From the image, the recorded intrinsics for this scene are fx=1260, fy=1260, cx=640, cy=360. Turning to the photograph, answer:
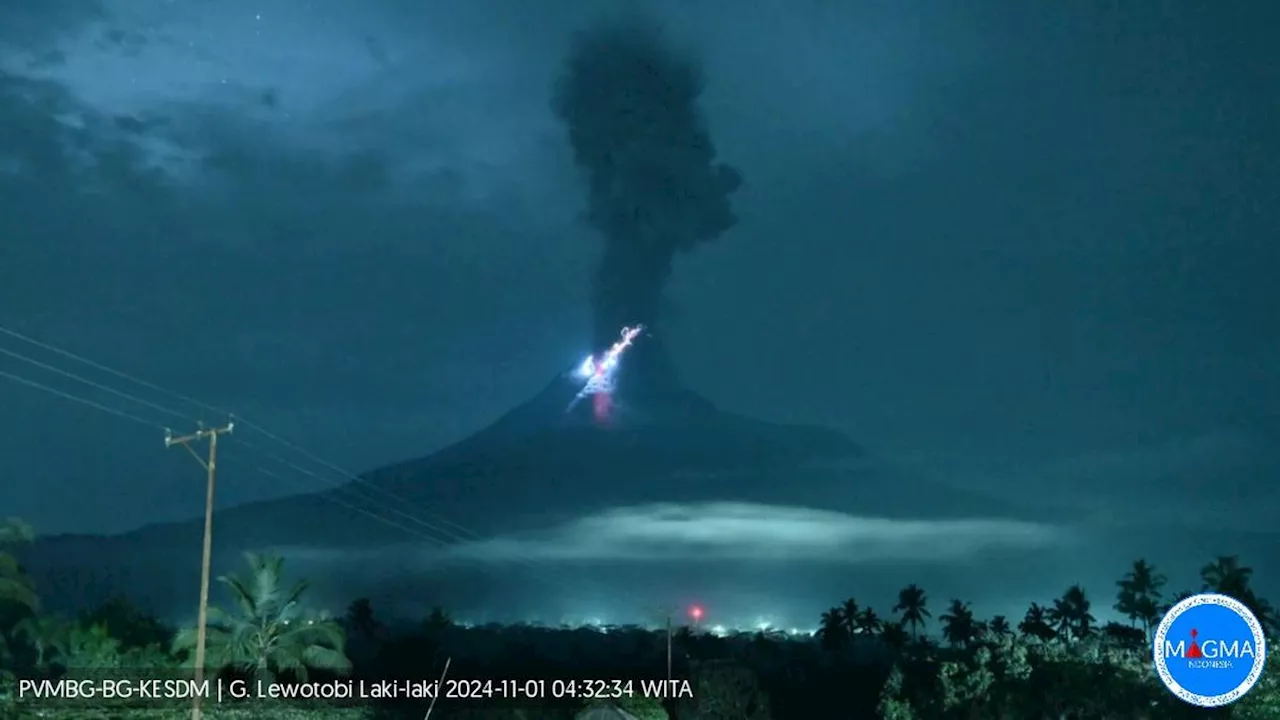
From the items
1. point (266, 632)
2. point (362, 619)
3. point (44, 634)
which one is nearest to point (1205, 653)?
point (266, 632)

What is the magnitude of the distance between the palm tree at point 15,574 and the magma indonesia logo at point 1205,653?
4044 centimetres

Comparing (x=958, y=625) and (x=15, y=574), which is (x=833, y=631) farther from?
(x=15, y=574)

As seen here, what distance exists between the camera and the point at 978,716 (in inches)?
1891

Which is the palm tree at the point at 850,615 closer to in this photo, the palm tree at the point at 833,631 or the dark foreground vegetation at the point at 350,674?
the palm tree at the point at 833,631

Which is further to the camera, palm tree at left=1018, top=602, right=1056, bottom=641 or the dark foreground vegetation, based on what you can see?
palm tree at left=1018, top=602, right=1056, bottom=641

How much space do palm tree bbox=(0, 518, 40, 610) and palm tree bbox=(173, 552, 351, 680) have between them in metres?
8.33

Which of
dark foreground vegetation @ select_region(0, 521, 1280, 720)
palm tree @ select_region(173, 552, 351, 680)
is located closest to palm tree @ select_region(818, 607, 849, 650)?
dark foreground vegetation @ select_region(0, 521, 1280, 720)

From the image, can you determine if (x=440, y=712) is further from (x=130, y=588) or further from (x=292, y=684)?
(x=130, y=588)

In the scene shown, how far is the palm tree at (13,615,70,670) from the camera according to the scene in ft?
157

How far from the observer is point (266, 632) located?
43.5 m

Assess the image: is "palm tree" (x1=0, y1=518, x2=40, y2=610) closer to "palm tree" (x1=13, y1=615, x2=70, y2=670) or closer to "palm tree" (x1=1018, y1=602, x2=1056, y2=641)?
"palm tree" (x1=13, y1=615, x2=70, y2=670)

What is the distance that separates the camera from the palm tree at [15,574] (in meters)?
46.5

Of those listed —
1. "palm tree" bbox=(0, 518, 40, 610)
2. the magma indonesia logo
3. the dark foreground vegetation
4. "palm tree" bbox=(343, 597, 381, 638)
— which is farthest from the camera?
"palm tree" bbox=(343, 597, 381, 638)

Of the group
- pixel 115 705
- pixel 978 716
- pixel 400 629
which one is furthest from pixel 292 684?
pixel 400 629
